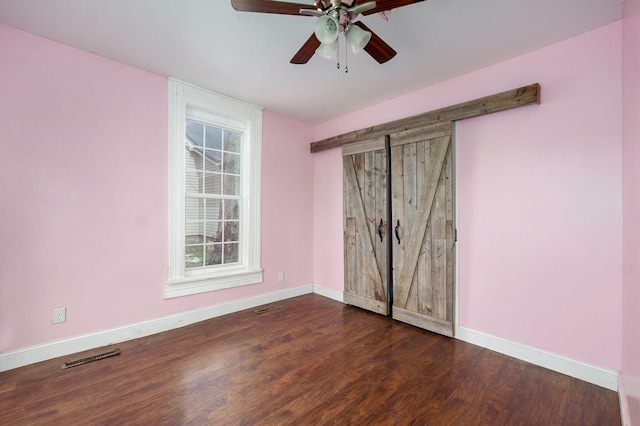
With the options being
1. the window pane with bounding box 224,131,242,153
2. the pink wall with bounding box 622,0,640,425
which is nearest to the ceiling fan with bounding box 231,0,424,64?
the pink wall with bounding box 622,0,640,425

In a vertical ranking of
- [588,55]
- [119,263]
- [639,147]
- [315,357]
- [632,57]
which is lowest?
[315,357]

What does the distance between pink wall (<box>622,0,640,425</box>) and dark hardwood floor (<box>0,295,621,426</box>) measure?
1.30 feet

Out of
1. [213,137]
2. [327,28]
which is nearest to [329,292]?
[213,137]

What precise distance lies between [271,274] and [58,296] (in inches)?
89.2

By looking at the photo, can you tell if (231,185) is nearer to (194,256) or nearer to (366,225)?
(194,256)

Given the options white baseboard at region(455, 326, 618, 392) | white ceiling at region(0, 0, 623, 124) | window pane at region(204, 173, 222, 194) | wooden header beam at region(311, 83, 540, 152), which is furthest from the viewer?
window pane at region(204, 173, 222, 194)

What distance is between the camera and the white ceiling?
196cm

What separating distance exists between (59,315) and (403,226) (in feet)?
11.6

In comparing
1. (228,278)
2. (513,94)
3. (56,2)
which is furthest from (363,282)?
(56,2)

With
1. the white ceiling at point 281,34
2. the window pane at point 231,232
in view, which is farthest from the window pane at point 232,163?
the white ceiling at point 281,34

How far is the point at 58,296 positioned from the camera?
7.90ft

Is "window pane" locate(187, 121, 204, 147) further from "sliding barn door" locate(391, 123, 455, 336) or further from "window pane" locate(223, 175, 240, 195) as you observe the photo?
"sliding barn door" locate(391, 123, 455, 336)

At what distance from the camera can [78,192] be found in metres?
2.50

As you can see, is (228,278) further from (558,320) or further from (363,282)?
(558,320)
